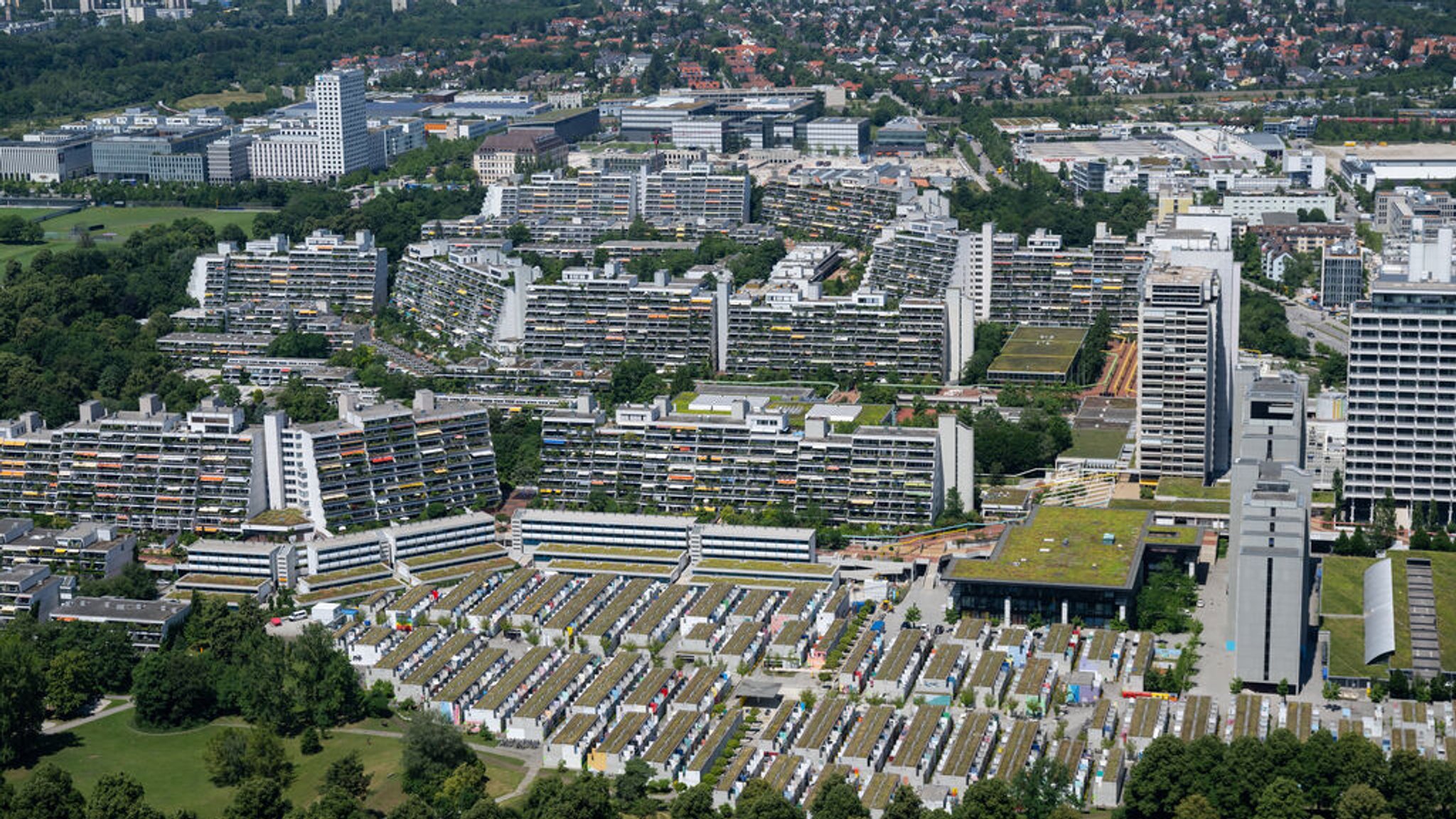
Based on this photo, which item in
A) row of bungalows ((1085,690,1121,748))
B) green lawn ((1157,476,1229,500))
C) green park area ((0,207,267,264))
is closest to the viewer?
row of bungalows ((1085,690,1121,748))

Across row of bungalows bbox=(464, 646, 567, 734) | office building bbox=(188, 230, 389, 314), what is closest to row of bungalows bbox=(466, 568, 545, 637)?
row of bungalows bbox=(464, 646, 567, 734)

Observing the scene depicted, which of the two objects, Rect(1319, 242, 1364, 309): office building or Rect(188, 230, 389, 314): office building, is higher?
Rect(188, 230, 389, 314): office building

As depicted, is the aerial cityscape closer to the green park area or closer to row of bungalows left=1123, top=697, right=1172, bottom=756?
row of bungalows left=1123, top=697, right=1172, bottom=756

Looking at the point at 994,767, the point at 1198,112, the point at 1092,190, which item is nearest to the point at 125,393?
the point at 994,767

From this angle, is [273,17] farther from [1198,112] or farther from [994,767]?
[994,767]

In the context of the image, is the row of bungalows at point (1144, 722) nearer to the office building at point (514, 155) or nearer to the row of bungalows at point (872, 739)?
the row of bungalows at point (872, 739)

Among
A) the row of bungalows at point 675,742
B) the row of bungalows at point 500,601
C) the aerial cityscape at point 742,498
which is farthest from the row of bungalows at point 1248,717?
the row of bungalows at point 500,601
